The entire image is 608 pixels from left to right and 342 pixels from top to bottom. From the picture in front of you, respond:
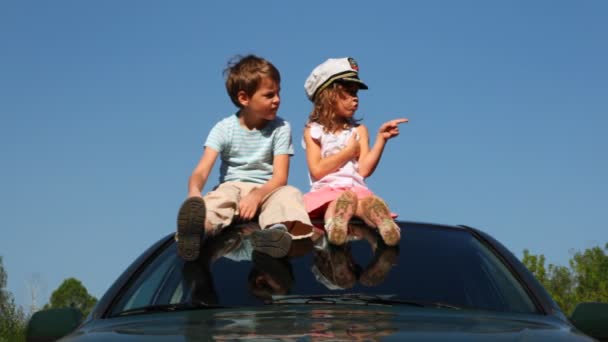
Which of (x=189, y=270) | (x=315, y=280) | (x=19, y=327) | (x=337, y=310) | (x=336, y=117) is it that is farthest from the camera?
(x=19, y=327)

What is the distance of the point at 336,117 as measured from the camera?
20.1ft

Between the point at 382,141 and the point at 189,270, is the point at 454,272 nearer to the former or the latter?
the point at 189,270


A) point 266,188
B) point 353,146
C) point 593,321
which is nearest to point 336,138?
point 353,146

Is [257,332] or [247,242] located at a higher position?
[247,242]

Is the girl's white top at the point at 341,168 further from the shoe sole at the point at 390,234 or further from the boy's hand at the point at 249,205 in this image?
the shoe sole at the point at 390,234

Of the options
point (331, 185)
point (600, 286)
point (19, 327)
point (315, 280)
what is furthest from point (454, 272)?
point (600, 286)

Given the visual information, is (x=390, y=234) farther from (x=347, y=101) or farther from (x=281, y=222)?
(x=347, y=101)

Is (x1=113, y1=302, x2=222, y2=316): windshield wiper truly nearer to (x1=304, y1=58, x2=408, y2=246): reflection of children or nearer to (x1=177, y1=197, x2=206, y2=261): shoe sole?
(x1=177, y1=197, x2=206, y2=261): shoe sole

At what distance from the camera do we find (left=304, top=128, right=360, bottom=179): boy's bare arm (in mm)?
5723

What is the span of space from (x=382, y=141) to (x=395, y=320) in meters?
2.69

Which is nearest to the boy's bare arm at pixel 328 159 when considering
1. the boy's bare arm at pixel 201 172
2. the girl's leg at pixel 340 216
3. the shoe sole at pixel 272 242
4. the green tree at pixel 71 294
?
the boy's bare arm at pixel 201 172

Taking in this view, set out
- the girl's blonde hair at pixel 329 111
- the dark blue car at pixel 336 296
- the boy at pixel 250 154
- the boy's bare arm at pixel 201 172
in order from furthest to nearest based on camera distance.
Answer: the girl's blonde hair at pixel 329 111 → the boy's bare arm at pixel 201 172 → the boy at pixel 250 154 → the dark blue car at pixel 336 296

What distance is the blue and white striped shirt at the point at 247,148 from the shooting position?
18.8 feet

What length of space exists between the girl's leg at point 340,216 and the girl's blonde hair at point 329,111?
1344 millimetres
